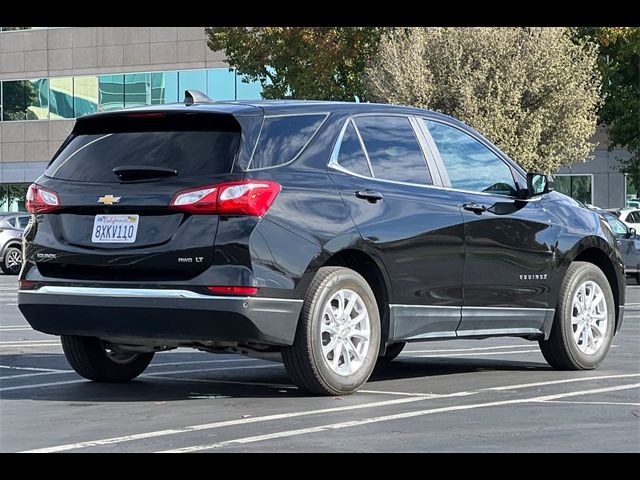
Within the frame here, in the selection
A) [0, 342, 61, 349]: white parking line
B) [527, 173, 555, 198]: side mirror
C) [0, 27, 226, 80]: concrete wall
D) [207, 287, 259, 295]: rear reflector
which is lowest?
[0, 342, 61, 349]: white parking line

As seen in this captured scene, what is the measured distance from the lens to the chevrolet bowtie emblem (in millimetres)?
8523

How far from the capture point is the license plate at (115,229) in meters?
8.45

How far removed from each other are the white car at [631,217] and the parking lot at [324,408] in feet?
76.1

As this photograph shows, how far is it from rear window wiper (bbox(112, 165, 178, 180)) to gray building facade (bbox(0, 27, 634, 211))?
160ft

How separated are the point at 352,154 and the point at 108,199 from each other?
5.21 ft

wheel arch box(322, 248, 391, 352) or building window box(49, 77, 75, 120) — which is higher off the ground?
building window box(49, 77, 75, 120)

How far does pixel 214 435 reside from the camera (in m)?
6.96

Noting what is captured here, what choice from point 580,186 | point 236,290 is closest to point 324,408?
point 236,290

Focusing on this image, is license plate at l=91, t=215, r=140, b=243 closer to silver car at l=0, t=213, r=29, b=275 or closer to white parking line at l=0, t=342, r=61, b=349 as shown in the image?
white parking line at l=0, t=342, r=61, b=349

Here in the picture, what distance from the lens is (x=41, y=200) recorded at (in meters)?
8.94

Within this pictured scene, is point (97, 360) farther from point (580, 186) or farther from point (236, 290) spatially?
point (580, 186)

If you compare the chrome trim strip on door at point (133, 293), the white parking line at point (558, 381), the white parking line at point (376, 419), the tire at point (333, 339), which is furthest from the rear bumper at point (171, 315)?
the white parking line at point (558, 381)

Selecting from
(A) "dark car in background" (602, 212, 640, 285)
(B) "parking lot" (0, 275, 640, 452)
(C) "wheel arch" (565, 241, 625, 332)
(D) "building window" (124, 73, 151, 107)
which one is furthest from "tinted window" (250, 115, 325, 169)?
(D) "building window" (124, 73, 151, 107)

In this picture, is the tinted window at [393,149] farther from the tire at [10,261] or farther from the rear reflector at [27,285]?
the tire at [10,261]
